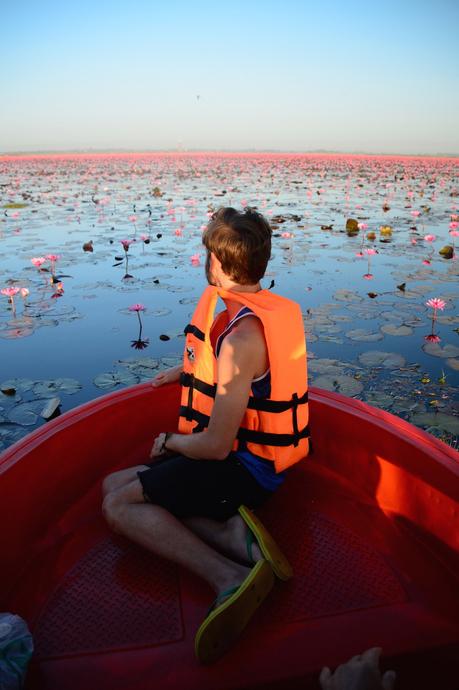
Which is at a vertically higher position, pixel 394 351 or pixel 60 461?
pixel 60 461

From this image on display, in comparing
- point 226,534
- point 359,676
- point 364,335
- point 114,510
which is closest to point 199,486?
point 226,534

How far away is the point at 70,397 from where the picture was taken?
309 cm

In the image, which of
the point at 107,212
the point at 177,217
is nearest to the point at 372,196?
the point at 177,217

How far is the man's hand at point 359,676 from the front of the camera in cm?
103

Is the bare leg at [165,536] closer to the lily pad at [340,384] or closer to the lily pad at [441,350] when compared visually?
the lily pad at [340,384]

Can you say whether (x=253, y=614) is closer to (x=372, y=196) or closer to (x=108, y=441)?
(x=108, y=441)

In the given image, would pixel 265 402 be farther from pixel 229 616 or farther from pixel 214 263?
pixel 229 616

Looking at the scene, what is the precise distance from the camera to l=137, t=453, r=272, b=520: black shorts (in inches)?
55.6

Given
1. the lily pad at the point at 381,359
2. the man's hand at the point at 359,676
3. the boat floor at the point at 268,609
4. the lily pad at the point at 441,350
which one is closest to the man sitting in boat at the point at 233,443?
the boat floor at the point at 268,609

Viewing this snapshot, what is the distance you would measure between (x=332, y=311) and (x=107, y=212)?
23.7 feet

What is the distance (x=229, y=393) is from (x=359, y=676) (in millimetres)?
728

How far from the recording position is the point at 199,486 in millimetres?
1411

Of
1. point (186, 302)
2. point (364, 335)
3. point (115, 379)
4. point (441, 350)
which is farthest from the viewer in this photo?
point (186, 302)

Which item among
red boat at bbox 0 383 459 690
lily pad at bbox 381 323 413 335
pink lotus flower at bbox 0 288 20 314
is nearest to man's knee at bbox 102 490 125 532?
red boat at bbox 0 383 459 690
